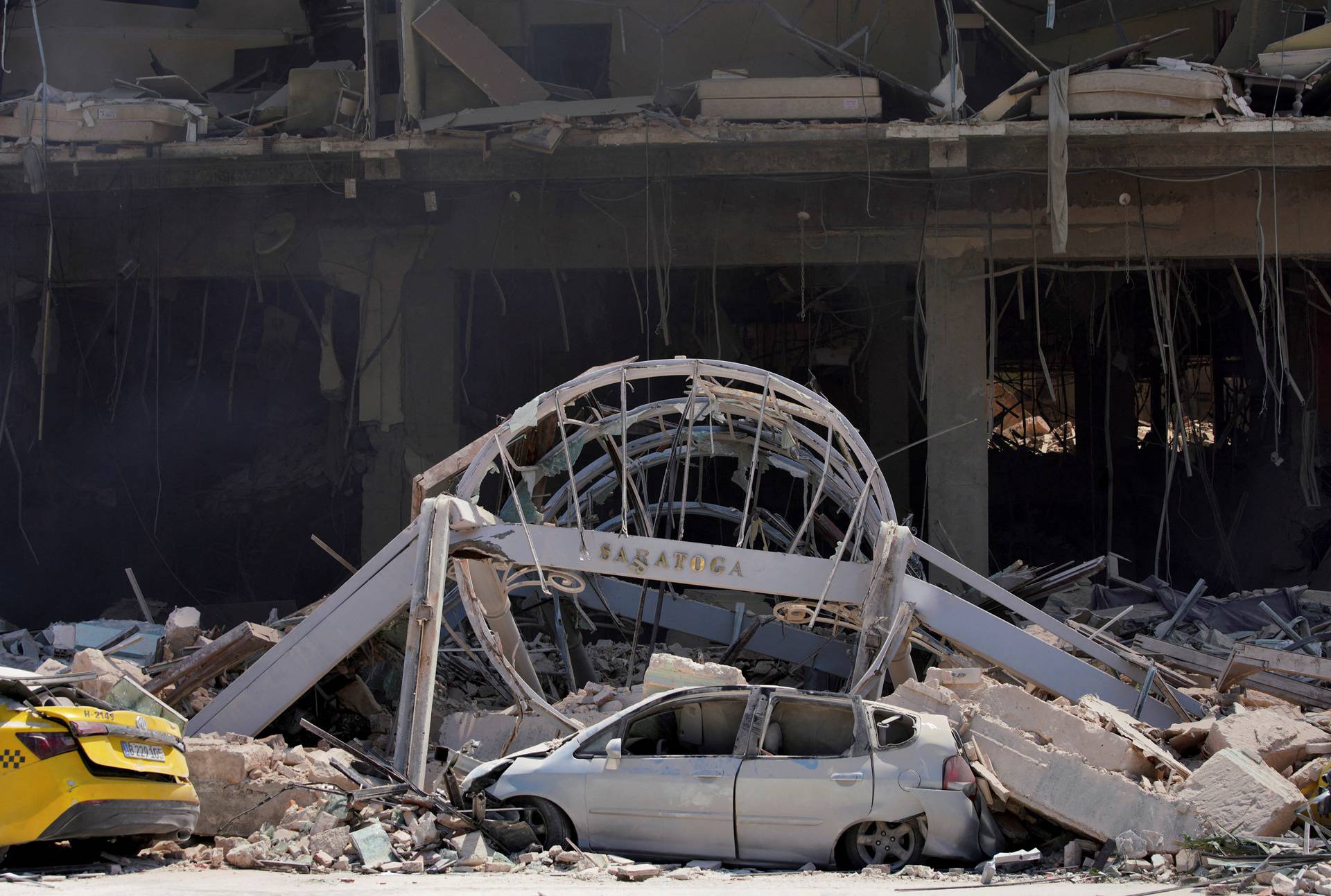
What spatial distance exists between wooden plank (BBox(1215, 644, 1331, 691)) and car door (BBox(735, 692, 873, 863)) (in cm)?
461

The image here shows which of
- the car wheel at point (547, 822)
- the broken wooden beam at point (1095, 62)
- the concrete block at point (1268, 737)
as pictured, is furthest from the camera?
the broken wooden beam at point (1095, 62)

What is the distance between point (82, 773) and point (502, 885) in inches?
92.9

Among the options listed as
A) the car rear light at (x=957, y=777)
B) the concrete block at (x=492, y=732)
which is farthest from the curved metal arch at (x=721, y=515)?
the car rear light at (x=957, y=777)

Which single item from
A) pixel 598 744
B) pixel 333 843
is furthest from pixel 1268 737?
pixel 333 843

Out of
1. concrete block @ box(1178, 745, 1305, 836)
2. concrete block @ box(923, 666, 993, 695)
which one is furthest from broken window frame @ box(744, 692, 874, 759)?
concrete block @ box(1178, 745, 1305, 836)

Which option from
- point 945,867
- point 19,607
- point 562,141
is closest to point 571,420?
point 562,141

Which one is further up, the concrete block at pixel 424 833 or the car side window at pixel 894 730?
the car side window at pixel 894 730

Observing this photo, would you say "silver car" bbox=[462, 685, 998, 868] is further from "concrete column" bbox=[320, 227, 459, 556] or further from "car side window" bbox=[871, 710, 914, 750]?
"concrete column" bbox=[320, 227, 459, 556]

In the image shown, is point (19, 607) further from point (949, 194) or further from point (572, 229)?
point (949, 194)

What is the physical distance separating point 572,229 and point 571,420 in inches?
225

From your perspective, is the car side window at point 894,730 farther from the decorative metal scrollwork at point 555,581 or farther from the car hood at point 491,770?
the decorative metal scrollwork at point 555,581

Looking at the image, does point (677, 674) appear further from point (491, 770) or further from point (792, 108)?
point (792, 108)

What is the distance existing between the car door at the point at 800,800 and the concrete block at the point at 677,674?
53.9 inches

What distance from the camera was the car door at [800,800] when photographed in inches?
304
